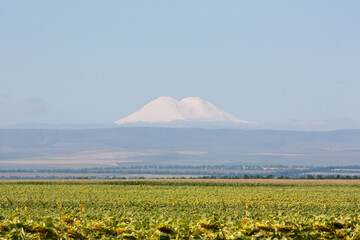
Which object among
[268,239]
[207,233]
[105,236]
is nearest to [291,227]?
[268,239]

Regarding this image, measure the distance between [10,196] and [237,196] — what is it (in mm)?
18272

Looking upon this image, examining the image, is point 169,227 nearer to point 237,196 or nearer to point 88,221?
point 88,221

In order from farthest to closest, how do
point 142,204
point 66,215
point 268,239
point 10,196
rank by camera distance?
point 10,196
point 142,204
point 66,215
point 268,239

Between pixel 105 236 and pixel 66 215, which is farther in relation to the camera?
pixel 66 215

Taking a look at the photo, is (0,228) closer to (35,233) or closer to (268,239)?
(35,233)

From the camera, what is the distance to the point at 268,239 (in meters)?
12.5

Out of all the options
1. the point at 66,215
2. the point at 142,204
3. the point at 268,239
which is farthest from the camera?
the point at 142,204

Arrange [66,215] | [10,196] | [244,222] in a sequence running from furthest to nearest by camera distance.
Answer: [10,196]
[66,215]
[244,222]

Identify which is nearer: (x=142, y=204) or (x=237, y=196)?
(x=142, y=204)

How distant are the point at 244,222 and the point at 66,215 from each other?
4.27m

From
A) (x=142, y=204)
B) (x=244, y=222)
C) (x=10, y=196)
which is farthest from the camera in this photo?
(x=10, y=196)

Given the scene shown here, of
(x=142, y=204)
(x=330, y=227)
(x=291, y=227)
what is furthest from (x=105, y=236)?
(x=142, y=204)

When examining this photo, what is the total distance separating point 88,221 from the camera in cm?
1370

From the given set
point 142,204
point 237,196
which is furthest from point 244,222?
point 237,196
